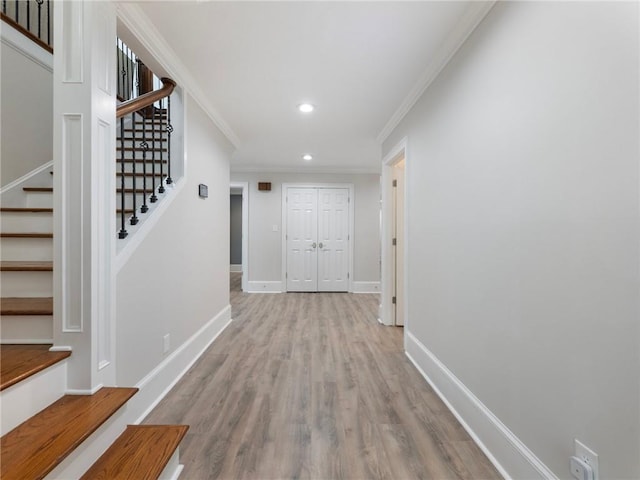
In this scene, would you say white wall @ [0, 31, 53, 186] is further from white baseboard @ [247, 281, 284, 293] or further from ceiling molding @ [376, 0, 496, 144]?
white baseboard @ [247, 281, 284, 293]

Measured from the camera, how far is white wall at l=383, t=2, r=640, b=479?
2.98 feet

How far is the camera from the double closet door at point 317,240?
6008 millimetres

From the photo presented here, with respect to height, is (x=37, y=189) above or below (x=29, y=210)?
above

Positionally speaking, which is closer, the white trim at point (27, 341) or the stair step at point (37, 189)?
the white trim at point (27, 341)

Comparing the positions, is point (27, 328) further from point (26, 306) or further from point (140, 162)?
point (140, 162)

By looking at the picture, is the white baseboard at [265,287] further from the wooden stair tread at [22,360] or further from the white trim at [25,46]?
the wooden stair tread at [22,360]

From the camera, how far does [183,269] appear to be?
98.3 inches

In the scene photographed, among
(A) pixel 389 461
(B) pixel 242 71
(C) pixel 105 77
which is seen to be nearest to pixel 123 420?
(A) pixel 389 461

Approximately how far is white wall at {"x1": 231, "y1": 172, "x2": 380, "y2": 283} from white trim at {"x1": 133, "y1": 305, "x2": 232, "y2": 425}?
2.72 metres

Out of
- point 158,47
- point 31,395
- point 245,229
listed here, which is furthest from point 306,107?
point 245,229

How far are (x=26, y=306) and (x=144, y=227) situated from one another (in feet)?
2.26

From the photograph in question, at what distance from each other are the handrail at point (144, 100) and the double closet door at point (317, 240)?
3813 millimetres

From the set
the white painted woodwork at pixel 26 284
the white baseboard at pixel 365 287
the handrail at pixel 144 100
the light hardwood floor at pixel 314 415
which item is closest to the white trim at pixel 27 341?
the white painted woodwork at pixel 26 284

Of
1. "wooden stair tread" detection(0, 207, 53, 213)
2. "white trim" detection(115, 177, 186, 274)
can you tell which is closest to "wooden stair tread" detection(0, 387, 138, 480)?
"white trim" detection(115, 177, 186, 274)
